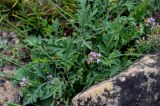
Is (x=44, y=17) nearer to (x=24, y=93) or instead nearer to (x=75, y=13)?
(x=75, y=13)

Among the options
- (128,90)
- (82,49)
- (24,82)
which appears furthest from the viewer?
(82,49)

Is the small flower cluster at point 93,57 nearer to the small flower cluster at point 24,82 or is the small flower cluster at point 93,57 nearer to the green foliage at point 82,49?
the green foliage at point 82,49

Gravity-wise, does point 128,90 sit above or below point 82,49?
below

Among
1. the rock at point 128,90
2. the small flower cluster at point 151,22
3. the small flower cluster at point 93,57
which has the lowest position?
the rock at point 128,90

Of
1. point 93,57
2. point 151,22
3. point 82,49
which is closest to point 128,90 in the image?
point 93,57

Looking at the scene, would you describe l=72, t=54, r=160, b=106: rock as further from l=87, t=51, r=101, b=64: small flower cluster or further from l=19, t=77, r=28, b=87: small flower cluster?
l=19, t=77, r=28, b=87: small flower cluster

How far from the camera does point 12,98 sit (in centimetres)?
333

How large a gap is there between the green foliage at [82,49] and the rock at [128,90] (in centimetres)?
20

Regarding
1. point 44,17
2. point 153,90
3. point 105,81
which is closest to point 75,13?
point 44,17

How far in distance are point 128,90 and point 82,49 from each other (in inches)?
25.1

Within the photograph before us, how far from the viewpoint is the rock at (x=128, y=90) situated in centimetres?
291

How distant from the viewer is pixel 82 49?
11.0 feet

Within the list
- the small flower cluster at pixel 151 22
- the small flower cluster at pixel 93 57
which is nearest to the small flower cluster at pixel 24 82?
the small flower cluster at pixel 93 57

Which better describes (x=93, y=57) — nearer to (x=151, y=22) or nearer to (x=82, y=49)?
(x=82, y=49)
